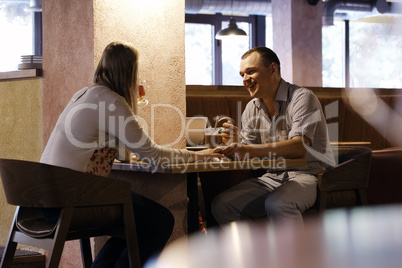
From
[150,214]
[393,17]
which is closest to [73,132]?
[150,214]

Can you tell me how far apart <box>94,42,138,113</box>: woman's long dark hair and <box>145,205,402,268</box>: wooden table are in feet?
6.84

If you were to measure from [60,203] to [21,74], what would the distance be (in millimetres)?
1907

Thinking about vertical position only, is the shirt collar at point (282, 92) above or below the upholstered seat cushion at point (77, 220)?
above

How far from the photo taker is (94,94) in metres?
2.39

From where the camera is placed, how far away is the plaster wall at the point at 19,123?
12.1 feet

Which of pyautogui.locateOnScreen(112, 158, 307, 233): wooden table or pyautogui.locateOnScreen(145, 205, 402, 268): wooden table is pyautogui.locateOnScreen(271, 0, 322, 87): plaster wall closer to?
pyautogui.locateOnScreen(112, 158, 307, 233): wooden table

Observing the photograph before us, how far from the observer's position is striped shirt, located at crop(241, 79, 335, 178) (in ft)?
9.49

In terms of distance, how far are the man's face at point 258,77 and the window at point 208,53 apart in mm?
8656

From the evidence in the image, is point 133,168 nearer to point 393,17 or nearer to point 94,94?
point 94,94

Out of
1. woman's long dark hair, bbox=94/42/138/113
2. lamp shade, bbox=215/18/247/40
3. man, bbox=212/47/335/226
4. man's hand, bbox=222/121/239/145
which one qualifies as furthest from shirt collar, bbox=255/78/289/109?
lamp shade, bbox=215/18/247/40

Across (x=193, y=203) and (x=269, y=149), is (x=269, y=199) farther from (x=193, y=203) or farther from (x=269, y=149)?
(x=193, y=203)

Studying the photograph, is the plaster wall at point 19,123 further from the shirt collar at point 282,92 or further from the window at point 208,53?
the window at point 208,53

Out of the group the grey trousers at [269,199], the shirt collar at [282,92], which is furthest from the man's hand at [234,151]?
the shirt collar at [282,92]

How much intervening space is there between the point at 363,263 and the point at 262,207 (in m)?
2.68
